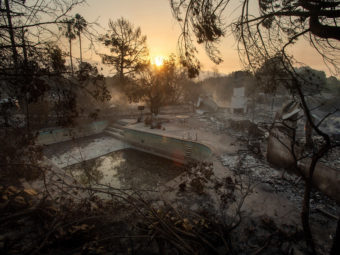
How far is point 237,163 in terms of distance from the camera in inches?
335

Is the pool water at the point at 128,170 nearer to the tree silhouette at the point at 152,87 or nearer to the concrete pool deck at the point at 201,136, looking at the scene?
the concrete pool deck at the point at 201,136

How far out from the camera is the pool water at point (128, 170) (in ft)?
30.2

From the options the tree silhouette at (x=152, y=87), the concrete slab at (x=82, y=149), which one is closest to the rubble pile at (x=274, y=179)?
the concrete slab at (x=82, y=149)

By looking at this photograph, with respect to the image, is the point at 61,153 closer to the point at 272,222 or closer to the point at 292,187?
the point at 272,222

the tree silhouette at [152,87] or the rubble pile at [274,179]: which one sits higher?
the tree silhouette at [152,87]

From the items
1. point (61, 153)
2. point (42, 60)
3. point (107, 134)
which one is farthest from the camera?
point (107, 134)

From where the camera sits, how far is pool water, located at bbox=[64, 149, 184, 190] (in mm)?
9211

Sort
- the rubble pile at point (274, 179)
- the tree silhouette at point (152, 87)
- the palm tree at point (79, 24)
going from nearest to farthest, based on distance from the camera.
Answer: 1. the palm tree at point (79, 24)
2. the rubble pile at point (274, 179)
3. the tree silhouette at point (152, 87)

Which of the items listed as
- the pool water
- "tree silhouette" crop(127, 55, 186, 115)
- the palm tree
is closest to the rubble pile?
the pool water

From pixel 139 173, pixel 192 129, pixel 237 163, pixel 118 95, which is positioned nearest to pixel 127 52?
pixel 118 95

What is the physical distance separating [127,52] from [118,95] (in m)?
9.01

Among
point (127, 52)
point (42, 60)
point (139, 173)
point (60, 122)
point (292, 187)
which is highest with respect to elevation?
point (127, 52)

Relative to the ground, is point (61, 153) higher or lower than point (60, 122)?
lower

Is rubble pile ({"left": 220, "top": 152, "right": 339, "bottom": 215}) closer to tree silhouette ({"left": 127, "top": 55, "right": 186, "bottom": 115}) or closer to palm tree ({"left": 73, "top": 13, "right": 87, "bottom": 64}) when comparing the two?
palm tree ({"left": 73, "top": 13, "right": 87, "bottom": 64})
